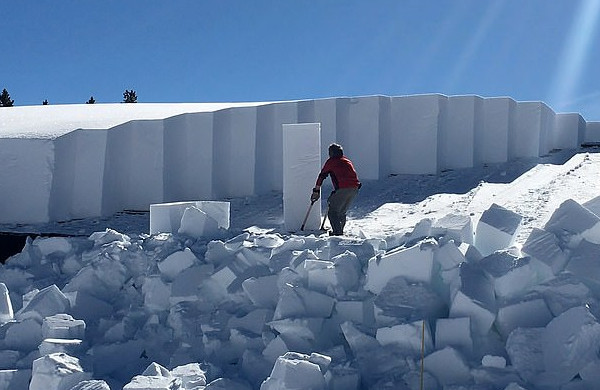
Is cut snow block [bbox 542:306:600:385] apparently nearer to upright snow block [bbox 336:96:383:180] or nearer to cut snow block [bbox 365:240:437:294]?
cut snow block [bbox 365:240:437:294]

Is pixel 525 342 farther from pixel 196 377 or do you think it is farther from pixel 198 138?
pixel 198 138

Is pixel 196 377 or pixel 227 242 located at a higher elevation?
pixel 227 242

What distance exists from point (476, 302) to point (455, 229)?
0.94m

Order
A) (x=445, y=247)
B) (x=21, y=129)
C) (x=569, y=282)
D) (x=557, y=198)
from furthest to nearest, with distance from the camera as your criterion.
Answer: (x=21, y=129), (x=557, y=198), (x=445, y=247), (x=569, y=282)

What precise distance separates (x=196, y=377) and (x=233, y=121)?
24.2 feet

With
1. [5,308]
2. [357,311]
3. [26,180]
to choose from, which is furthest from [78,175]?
[357,311]

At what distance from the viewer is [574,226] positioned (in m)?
4.13

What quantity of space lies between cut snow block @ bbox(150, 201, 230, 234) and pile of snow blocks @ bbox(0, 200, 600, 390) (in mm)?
914

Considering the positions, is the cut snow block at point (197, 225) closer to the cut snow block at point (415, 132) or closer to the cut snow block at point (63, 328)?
the cut snow block at point (63, 328)

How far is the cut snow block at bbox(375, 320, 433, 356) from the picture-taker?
11.9 feet

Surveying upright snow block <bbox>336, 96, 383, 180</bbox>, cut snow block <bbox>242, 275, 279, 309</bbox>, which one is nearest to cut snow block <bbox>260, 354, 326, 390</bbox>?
cut snow block <bbox>242, 275, 279, 309</bbox>

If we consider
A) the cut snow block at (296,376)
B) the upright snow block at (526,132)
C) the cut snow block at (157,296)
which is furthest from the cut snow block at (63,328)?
the upright snow block at (526,132)

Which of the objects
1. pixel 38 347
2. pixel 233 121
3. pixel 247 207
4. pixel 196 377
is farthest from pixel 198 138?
pixel 196 377

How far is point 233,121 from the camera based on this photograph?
10781mm
